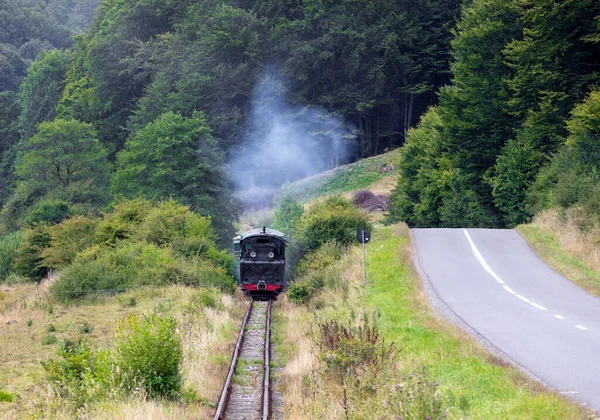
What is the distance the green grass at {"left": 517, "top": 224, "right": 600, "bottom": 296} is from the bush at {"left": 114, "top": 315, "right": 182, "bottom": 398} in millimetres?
12118

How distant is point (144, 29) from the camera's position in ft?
249

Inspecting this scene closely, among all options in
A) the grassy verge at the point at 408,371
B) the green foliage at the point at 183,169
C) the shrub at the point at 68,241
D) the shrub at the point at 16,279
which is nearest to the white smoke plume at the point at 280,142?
the green foliage at the point at 183,169

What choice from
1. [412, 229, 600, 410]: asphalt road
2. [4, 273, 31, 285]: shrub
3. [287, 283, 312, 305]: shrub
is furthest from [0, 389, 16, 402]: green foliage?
[4, 273, 31, 285]: shrub

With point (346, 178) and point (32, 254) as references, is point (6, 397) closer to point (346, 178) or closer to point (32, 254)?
point (32, 254)

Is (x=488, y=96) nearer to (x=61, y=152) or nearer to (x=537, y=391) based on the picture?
(x=537, y=391)

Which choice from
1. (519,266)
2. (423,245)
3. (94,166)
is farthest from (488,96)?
(94,166)

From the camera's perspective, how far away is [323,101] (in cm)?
6569

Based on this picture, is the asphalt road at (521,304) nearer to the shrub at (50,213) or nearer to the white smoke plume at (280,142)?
the shrub at (50,213)

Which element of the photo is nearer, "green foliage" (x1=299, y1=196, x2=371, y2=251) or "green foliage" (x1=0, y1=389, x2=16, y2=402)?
"green foliage" (x1=0, y1=389, x2=16, y2=402)

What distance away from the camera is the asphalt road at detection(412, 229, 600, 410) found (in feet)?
36.6

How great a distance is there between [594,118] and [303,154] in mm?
41631

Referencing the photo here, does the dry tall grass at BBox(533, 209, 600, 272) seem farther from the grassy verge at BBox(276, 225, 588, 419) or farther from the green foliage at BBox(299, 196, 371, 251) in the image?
the green foliage at BBox(299, 196, 371, 251)

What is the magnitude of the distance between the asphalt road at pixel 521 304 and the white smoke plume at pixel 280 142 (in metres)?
36.1

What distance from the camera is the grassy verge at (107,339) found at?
11.2 metres
